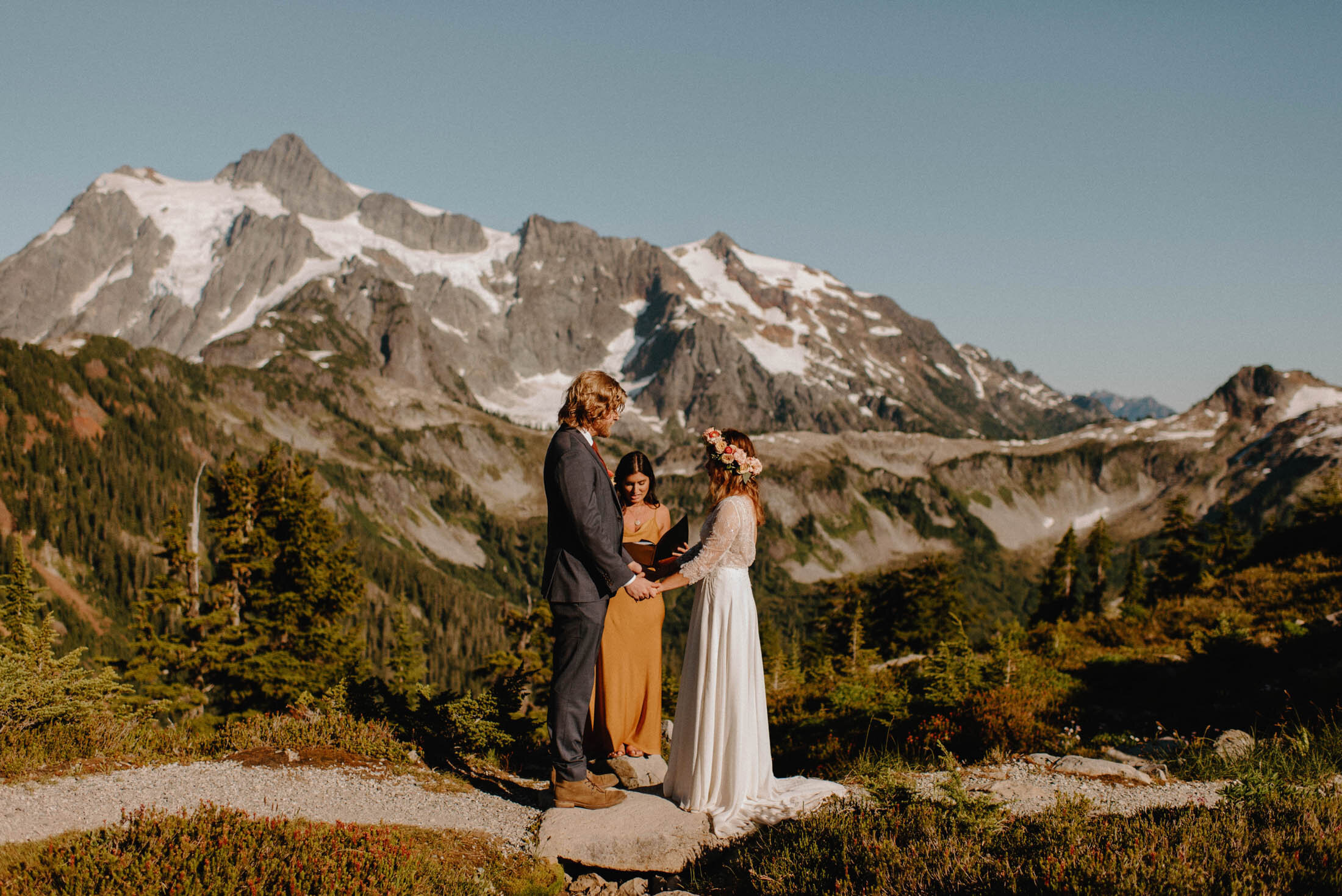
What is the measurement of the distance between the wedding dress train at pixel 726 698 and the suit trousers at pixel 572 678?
3.11 ft

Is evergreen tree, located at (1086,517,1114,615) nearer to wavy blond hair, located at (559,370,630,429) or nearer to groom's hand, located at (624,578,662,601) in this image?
groom's hand, located at (624,578,662,601)

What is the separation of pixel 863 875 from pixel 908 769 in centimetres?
428

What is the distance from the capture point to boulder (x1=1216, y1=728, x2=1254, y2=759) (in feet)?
31.6

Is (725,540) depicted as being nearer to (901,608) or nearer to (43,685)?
(43,685)

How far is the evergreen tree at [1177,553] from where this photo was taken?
58.8 m

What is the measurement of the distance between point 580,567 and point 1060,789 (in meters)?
6.06

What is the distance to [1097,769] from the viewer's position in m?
9.68

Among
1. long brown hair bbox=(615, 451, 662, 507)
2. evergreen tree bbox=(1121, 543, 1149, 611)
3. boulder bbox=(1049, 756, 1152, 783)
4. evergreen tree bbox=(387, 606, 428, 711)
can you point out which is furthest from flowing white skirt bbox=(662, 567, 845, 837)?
evergreen tree bbox=(1121, 543, 1149, 611)

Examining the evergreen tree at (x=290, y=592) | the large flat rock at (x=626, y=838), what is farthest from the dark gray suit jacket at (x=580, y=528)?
the evergreen tree at (x=290, y=592)

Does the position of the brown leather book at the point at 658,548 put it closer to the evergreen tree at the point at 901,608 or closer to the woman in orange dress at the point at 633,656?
the woman in orange dress at the point at 633,656

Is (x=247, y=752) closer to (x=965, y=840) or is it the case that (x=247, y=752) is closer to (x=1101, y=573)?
(x=965, y=840)

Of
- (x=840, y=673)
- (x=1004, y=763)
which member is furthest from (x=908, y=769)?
(x=840, y=673)

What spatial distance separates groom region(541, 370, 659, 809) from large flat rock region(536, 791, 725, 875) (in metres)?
0.37

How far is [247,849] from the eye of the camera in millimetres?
6078
